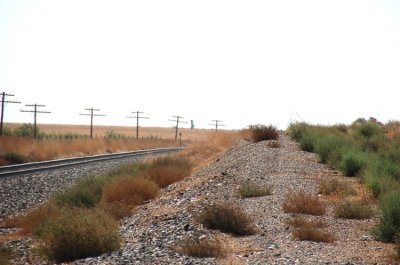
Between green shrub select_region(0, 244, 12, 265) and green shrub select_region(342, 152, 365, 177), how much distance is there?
1422 centimetres

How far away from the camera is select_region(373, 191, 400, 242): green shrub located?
Result: 1494 cm

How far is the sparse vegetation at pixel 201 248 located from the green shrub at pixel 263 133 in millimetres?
24873

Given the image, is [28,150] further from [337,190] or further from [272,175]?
[337,190]

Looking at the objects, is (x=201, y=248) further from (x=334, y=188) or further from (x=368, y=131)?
(x=368, y=131)

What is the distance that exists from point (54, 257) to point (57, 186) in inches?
584

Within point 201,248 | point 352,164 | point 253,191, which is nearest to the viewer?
point 201,248

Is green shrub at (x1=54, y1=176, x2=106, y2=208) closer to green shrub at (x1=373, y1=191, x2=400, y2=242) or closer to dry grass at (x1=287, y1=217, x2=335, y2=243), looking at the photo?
dry grass at (x1=287, y1=217, x2=335, y2=243)

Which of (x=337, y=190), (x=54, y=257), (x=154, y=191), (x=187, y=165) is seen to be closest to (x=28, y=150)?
(x=187, y=165)

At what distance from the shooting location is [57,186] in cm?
2878

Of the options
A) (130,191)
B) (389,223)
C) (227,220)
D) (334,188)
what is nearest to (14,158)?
(130,191)

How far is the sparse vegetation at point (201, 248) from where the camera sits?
1305 centimetres

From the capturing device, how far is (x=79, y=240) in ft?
46.0

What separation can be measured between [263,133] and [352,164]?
12803mm

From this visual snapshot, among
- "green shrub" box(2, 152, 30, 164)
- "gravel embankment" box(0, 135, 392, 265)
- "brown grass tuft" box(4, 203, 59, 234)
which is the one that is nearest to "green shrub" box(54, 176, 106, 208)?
"brown grass tuft" box(4, 203, 59, 234)
